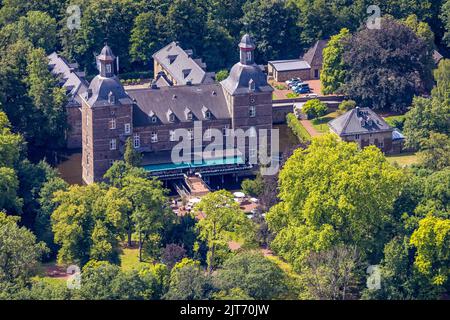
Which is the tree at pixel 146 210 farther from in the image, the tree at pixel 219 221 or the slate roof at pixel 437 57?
the slate roof at pixel 437 57

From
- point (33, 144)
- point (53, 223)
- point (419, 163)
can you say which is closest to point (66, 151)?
point (33, 144)

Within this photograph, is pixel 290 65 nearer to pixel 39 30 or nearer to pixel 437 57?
pixel 437 57

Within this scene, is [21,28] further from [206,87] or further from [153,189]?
[153,189]

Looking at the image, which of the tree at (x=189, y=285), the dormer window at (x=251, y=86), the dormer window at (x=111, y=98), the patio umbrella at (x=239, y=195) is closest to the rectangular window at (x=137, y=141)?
the dormer window at (x=111, y=98)

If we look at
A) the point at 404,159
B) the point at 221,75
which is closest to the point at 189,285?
the point at 404,159

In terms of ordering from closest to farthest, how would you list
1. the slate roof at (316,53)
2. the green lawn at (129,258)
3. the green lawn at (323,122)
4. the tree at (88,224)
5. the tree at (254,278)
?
the tree at (254,278), the tree at (88,224), the green lawn at (129,258), the green lawn at (323,122), the slate roof at (316,53)

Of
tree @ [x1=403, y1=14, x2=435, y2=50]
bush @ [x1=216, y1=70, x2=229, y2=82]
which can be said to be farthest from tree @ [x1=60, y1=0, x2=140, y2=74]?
tree @ [x1=403, y1=14, x2=435, y2=50]
